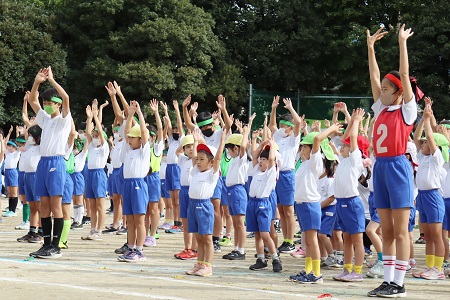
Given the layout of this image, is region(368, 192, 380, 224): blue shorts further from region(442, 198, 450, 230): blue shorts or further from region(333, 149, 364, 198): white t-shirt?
region(442, 198, 450, 230): blue shorts

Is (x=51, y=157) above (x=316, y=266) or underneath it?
above

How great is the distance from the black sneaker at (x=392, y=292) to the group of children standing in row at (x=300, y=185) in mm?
11

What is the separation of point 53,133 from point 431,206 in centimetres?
530

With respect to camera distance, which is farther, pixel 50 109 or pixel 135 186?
pixel 135 186

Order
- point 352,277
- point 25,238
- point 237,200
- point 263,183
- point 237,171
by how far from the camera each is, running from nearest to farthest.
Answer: point 352,277 → point 263,183 → point 237,200 → point 237,171 → point 25,238

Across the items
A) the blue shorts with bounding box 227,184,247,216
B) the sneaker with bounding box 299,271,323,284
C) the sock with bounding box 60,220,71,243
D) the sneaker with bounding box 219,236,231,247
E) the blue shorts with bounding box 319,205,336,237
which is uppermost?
the blue shorts with bounding box 227,184,247,216

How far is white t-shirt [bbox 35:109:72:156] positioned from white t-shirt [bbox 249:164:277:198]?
9.11ft

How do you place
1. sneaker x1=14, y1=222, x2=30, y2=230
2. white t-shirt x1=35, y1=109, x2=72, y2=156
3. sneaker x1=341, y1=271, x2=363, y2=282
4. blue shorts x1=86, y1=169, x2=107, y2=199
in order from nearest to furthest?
sneaker x1=341, y1=271, x2=363, y2=282, white t-shirt x1=35, y1=109, x2=72, y2=156, blue shorts x1=86, y1=169, x2=107, y2=199, sneaker x1=14, y1=222, x2=30, y2=230

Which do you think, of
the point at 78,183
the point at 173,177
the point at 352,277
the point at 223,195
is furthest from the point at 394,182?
the point at 78,183

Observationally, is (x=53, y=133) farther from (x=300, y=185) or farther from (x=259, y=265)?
(x=300, y=185)

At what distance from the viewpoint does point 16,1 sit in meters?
34.6

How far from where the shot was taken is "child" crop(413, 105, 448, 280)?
10.5m

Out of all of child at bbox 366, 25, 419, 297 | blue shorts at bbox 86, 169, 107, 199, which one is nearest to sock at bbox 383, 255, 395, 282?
child at bbox 366, 25, 419, 297

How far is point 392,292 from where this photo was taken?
28.4 ft
